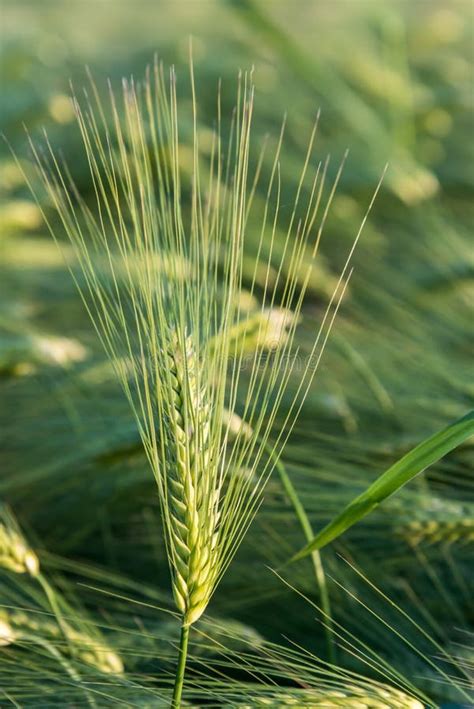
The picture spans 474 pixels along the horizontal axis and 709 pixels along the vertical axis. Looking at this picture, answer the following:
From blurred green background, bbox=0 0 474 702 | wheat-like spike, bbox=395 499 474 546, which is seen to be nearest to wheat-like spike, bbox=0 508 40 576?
blurred green background, bbox=0 0 474 702

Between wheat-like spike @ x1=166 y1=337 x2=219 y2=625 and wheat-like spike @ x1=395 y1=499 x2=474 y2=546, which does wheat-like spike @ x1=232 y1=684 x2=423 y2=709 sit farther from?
wheat-like spike @ x1=395 y1=499 x2=474 y2=546

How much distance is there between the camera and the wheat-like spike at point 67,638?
0.61 meters

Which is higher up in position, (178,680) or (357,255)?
(357,255)

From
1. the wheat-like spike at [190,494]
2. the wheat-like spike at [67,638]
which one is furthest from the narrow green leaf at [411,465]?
the wheat-like spike at [67,638]

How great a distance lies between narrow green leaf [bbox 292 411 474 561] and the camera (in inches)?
19.3

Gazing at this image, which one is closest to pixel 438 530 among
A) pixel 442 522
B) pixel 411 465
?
pixel 442 522

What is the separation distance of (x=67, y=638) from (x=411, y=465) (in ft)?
0.84

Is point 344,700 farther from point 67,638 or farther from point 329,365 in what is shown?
point 329,365

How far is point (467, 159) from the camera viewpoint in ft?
4.45

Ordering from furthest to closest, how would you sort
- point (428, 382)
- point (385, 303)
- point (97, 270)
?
point (97, 270)
point (385, 303)
point (428, 382)

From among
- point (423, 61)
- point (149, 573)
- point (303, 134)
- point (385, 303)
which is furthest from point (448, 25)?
point (149, 573)

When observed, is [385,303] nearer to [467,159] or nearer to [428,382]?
[428,382]

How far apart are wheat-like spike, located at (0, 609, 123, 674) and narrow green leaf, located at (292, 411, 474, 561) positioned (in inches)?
6.6

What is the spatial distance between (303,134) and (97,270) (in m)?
0.49
